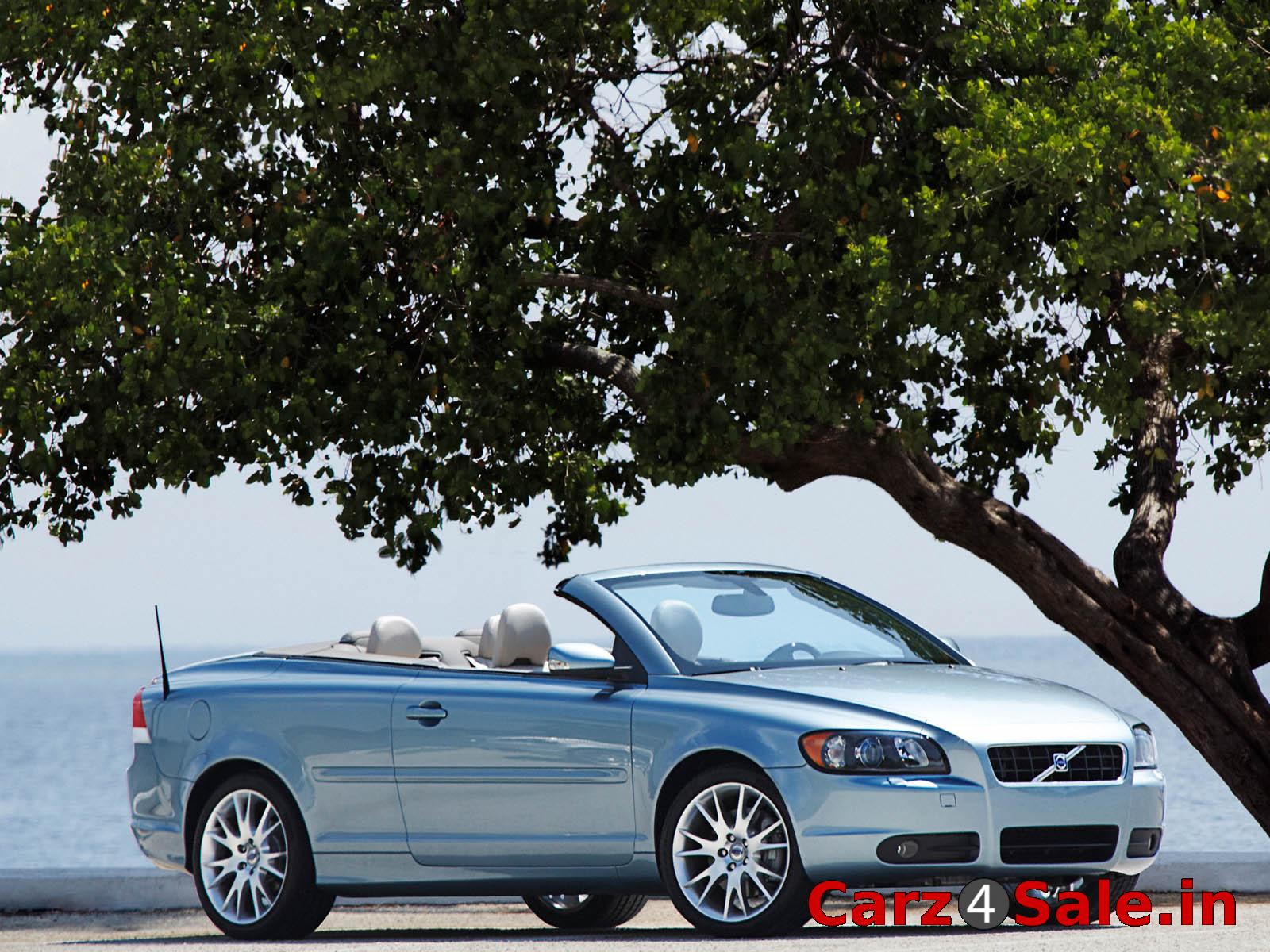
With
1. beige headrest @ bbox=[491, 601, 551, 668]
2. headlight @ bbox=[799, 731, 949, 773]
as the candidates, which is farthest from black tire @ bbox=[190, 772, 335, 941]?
→ headlight @ bbox=[799, 731, 949, 773]

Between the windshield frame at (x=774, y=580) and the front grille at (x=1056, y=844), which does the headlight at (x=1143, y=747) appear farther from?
the windshield frame at (x=774, y=580)

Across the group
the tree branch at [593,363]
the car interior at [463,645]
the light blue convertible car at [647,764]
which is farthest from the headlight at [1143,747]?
the tree branch at [593,363]

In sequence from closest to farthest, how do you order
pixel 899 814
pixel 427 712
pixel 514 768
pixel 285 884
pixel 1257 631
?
pixel 899 814, pixel 514 768, pixel 427 712, pixel 285 884, pixel 1257 631

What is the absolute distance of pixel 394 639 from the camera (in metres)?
9.53

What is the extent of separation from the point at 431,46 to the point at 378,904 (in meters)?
5.81

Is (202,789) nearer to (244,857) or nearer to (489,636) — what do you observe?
(244,857)

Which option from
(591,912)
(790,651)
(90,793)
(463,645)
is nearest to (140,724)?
(463,645)

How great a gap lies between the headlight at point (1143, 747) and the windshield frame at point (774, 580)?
959mm

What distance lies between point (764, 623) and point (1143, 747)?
1.74 m

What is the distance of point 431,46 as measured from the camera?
13445 mm

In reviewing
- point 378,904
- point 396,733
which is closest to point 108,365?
point 378,904

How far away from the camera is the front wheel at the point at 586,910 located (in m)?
10.3

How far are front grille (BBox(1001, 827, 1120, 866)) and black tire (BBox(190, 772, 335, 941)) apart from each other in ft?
10.8

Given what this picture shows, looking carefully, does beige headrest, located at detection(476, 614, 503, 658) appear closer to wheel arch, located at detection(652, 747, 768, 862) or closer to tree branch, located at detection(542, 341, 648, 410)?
wheel arch, located at detection(652, 747, 768, 862)
